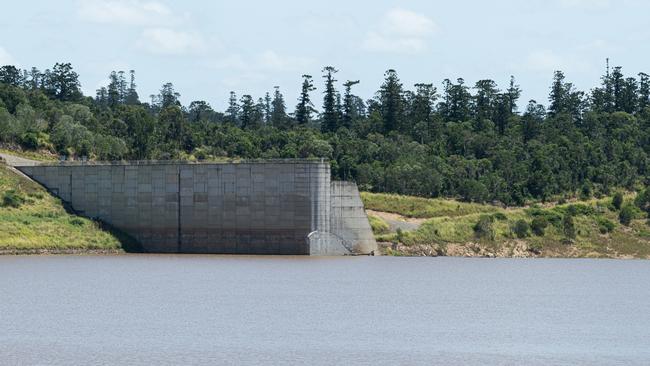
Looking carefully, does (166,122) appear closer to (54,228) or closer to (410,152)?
(410,152)

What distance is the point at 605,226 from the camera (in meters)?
132

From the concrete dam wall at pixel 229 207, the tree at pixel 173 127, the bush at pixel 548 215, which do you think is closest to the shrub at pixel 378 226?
the concrete dam wall at pixel 229 207

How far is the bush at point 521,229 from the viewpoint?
12825 centimetres

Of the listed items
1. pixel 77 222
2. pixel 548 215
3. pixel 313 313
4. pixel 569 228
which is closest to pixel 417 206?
pixel 548 215

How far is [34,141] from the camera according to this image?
158750mm

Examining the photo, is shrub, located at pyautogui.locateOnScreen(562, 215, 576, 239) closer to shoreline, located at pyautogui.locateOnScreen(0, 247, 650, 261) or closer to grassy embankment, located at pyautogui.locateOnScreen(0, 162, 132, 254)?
shoreline, located at pyautogui.locateOnScreen(0, 247, 650, 261)

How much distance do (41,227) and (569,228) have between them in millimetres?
53806

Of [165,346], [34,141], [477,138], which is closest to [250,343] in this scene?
[165,346]

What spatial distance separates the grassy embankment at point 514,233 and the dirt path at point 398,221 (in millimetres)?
785

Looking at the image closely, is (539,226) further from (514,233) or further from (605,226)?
(605,226)

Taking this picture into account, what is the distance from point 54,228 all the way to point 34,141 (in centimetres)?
4509

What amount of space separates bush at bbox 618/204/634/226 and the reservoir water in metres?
28.6

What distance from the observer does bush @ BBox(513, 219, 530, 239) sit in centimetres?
12825

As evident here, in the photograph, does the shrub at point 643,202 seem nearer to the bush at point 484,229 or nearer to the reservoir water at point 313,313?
the bush at point 484,229
